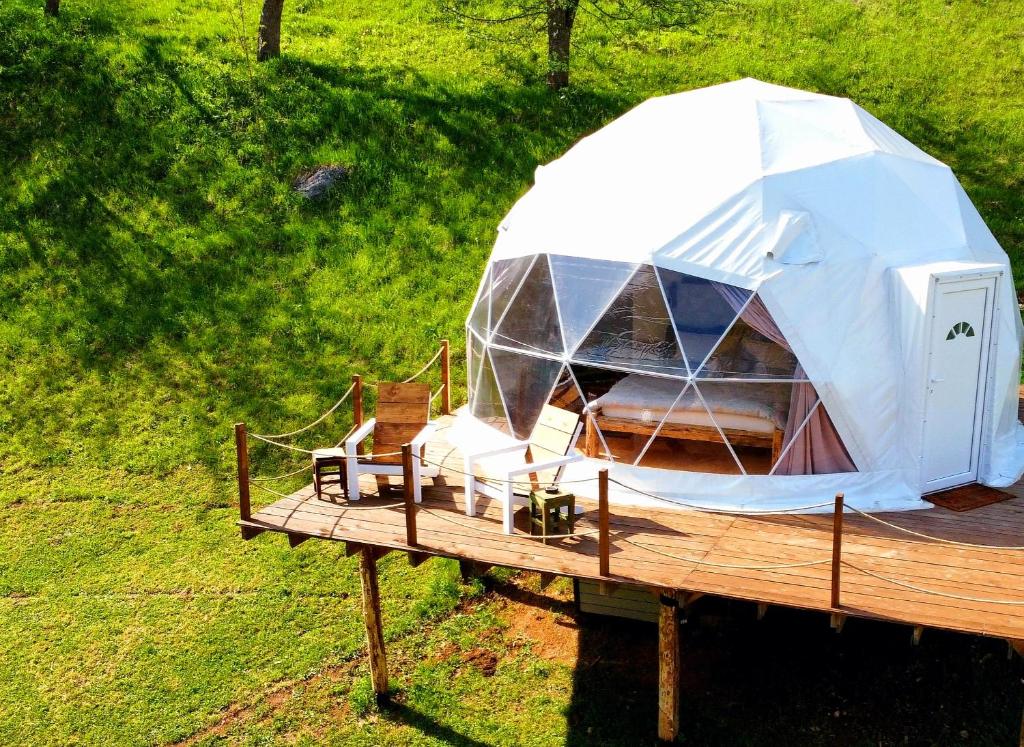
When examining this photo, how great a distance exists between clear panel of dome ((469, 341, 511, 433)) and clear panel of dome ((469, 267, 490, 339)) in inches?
7.4

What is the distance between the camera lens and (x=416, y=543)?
29.4ft

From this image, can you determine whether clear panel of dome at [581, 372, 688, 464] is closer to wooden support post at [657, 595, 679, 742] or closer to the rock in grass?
wooden support post at [657, 595, 679, 742]

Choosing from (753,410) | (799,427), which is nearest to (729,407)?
(753,410)

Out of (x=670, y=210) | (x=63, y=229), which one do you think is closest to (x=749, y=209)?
(x=670, y=210)

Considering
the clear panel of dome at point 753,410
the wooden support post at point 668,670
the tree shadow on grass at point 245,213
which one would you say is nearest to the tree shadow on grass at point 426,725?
the wooden support post at point 668,670

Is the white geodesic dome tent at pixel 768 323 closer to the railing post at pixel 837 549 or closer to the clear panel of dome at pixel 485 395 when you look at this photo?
the clear panel of dome at pixel 485 395

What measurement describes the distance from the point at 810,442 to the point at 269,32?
664 inches

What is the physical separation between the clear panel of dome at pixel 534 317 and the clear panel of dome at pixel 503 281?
0.10 meters

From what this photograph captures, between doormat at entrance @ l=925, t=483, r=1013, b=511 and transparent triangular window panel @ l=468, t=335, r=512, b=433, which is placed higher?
transparent triangular window panel @ l=468, t=335, r=512, b=433

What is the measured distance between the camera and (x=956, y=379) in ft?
32.6

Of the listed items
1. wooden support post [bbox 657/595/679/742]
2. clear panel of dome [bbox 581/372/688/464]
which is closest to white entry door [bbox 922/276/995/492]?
clear panel of dome [bbox 581/372/688/464]

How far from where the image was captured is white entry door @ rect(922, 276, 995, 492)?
971cm

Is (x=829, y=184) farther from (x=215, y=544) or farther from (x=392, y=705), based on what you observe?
(x=215, y=544)

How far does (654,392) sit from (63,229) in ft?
42.3
